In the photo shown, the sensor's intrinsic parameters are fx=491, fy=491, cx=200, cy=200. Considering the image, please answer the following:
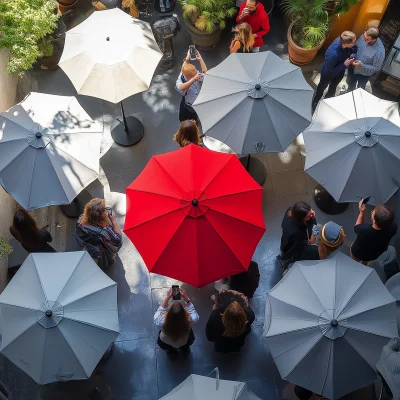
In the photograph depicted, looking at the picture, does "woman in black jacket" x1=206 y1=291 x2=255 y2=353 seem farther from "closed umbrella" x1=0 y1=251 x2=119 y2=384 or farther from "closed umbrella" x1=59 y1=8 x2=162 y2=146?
"closed umbrella" x1=59 y1=8 x2=162 y2=146

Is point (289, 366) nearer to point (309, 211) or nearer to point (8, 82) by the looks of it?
point (309, 211)

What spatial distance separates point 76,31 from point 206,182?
3483 mm

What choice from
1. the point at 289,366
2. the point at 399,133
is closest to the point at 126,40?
the point at 399,133

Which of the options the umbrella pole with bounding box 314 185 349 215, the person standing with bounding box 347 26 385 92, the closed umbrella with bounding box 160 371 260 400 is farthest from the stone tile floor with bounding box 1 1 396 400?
the closed umbrella with bounding box 160 371 260 400

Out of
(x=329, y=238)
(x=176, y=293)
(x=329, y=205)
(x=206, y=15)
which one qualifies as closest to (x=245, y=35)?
(x=206, y=15)

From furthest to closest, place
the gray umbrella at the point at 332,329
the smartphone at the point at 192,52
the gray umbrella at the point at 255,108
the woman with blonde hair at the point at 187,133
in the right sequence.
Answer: the smartphone at the point at 192,52
the woman with blonde hair at the point at 187,133
the gray umbrella at the point at 255,108
the gray umbrella at the point at 332,329

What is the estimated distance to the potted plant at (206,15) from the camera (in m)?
9.29

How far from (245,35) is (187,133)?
92.3 inches

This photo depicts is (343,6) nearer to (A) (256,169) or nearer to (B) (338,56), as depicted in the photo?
(B) (338,56)

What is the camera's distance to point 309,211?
6.45 m

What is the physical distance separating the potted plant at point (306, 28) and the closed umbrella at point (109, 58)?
3.10 metres

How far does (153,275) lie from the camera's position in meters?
7.83

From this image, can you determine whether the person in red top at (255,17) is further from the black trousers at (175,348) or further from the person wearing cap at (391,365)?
the person wearing cap at (391,365)

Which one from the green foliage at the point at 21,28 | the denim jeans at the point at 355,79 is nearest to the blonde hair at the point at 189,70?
the green foliage at the point at 21,28
